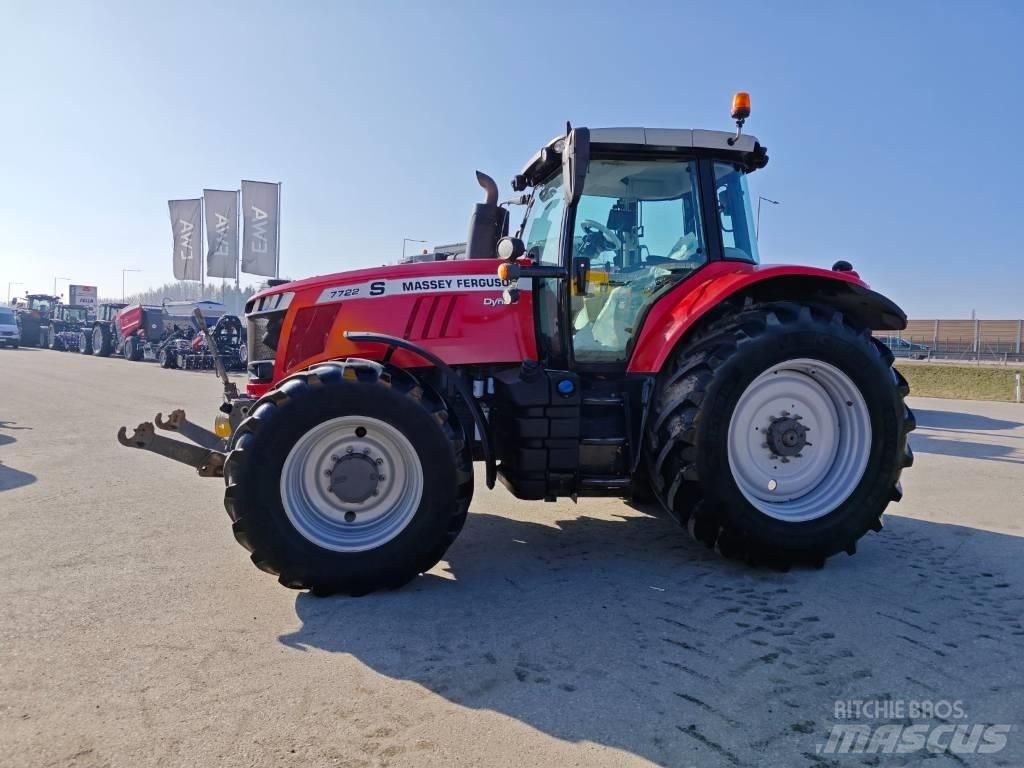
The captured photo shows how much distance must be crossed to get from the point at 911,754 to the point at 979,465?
6727mm

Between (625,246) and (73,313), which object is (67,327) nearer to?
(73,313)

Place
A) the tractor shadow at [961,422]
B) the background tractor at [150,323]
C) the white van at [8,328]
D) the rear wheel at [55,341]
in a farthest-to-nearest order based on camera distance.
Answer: the rear wheel at [55,341] → the white van at [8,328] → the background tractor at [150,323] → the tractor shadow at [961,422]

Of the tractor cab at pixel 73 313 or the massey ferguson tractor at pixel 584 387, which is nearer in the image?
the massey ferguson tractor at pixel 584 387

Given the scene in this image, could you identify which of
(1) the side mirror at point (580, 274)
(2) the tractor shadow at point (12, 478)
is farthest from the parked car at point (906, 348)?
(2) the tractor shadow at point (12, 478)

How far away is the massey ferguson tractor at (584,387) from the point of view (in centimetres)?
365

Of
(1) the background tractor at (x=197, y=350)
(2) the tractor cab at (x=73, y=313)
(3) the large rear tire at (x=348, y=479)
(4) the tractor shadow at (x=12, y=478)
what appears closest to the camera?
(3) the large rear tire at (x=348, y=479)

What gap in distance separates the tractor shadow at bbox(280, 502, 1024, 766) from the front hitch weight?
93 centimetres

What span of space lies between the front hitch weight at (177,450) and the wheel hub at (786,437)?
10.2ft

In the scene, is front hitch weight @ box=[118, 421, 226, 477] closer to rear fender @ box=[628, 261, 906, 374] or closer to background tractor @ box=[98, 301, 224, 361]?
rear fender @ box=[628, 261, 906, 374]

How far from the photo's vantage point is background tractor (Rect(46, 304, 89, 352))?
3491cm

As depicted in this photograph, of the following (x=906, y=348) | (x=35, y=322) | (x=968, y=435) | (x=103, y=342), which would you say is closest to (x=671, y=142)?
(x=968, y=435)

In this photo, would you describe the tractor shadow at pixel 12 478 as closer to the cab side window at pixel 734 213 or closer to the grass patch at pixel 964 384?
the cab side window at pixel 734 213

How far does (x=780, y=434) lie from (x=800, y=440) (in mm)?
119

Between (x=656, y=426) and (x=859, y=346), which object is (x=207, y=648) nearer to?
(x=656, y=426)
